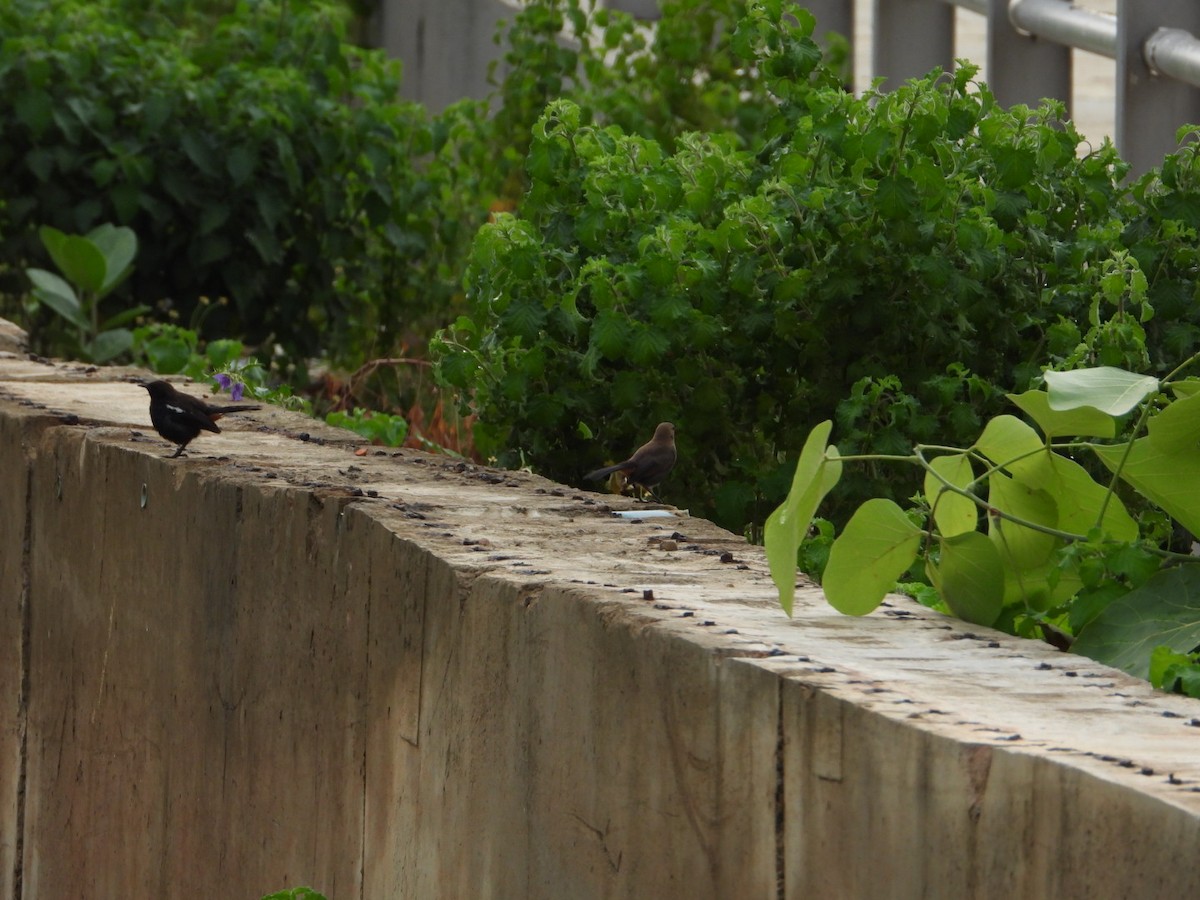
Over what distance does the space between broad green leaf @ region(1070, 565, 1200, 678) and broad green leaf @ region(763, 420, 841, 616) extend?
452mm

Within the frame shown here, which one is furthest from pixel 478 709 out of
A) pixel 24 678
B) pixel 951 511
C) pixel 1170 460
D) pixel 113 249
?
pixel 113 249

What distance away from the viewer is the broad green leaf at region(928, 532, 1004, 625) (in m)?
2.98

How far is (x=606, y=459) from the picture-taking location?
4.97m

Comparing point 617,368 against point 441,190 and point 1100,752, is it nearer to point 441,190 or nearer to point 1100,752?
point 1100,752

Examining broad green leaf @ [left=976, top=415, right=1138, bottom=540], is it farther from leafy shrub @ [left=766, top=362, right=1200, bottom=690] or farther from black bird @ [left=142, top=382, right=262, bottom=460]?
black bird @ [left=142, top=382, right=262, bottom=460]

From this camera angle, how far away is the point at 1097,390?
9.55 feet

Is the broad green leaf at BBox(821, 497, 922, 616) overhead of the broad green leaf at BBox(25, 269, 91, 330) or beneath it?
beneath

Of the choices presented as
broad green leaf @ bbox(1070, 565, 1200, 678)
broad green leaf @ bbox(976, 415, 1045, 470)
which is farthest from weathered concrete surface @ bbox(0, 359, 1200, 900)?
broad green leaf @ bbox(976, 415, 1045, 470)

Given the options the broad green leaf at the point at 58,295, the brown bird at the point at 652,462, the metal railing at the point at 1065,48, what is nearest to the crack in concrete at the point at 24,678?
the brown bird at the point at 652,462

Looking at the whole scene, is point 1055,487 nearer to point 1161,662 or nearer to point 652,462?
point 1161,662

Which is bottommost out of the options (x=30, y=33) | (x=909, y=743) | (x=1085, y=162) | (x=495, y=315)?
(x=909, y=743)

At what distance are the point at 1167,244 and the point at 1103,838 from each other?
2854 millimetres

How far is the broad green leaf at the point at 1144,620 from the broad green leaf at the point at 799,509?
452 mm

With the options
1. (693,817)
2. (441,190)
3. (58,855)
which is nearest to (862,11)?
(441,190)
